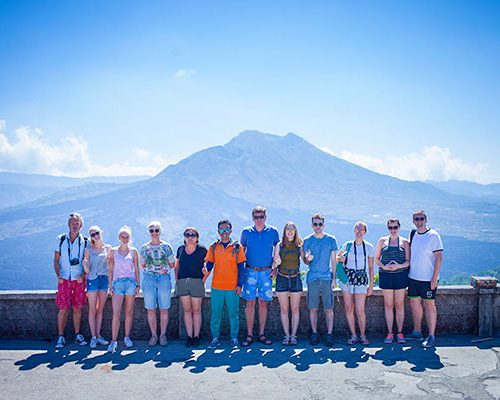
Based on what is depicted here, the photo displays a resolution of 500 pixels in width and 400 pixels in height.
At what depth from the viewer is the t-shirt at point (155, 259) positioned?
5980 mm

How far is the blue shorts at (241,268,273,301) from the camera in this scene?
5.97 meters

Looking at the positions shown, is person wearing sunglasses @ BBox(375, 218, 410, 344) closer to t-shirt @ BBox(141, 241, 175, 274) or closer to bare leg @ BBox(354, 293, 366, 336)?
bare leg @ BBox(354, 293, 366, 336)

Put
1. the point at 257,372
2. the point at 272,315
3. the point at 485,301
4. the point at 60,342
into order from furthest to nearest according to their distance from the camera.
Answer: the point at 272,315 → the point at 485,301 → the point at 60,342 → the point at 257,372

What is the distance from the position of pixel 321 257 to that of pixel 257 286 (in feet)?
3.25

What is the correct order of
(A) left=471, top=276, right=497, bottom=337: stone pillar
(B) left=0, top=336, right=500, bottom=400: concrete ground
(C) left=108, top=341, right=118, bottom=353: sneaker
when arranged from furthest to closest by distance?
(A) left=471, top=276, right=497, bottom=337: stone pillar < (C) left=108, top=341, right=118, bottom=353: sneaker < (B) left=0, top=336, right=500, bottom=400: concrete ground

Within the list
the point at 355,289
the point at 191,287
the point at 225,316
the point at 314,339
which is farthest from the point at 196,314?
the point at 355,289

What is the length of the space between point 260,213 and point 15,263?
209647 millimetres

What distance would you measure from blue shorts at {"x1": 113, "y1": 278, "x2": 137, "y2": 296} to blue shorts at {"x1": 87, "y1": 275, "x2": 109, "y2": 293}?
210mm

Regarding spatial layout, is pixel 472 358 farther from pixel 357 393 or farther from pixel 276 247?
pixel 276 247

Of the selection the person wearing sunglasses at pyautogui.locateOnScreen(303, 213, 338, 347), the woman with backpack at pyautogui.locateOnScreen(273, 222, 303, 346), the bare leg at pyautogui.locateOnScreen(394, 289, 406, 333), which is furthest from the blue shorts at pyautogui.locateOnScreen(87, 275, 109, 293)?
the bare leg at pyautogui.locateOnScreen(394, 289, 406, 333)

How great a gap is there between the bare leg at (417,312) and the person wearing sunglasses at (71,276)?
4.68 m

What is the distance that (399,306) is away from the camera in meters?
6.02

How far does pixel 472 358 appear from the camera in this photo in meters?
5.32

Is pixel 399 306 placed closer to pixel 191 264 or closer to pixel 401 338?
pixel 401 338
